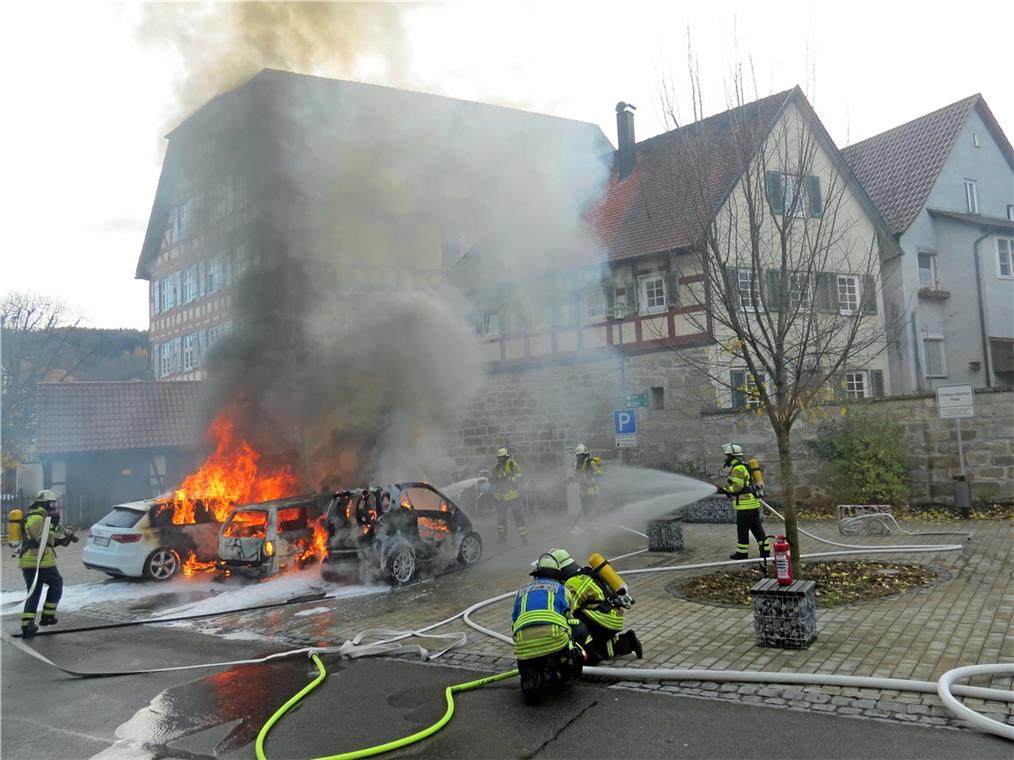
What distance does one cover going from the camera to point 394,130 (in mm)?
13766

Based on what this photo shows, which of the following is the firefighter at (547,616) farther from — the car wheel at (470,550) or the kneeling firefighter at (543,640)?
the car wheel at (470,550)

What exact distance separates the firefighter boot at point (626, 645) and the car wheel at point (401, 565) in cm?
460

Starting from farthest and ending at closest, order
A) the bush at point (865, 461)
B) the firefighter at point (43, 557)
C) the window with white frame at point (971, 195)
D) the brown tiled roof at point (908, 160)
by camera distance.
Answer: the window with white frame at point (971, 195)
the brown tiled roof at point (908, 160)
the bush at point (865, 461)
the firefighter at point (43, 557)

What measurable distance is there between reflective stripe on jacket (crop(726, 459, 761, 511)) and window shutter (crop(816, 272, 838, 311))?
7.27 ft

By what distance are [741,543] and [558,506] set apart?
8.28 meters

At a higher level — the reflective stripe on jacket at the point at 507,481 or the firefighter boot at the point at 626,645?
the reflective stripe on jacket at the point at 507,481

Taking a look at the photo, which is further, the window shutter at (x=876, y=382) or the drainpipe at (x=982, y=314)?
the drainpipe at (x=982, y=314)

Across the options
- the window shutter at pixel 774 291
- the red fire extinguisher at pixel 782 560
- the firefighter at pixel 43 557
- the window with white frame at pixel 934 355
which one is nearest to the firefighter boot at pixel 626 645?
the red fire extinguisher at pixel 782 560

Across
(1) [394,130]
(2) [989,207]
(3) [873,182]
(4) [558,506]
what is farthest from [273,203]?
(2) [989,207]

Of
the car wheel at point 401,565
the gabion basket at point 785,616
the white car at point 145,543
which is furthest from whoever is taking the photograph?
the white car at point 145,543

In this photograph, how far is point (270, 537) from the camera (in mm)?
9938

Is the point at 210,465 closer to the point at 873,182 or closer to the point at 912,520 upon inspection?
the point at 912,520

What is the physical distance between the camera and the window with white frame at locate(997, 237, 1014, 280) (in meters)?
22.3

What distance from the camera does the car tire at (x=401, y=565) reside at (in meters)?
9.47
